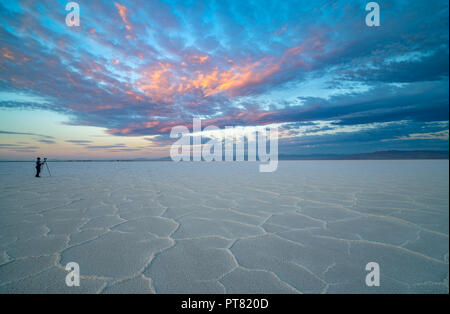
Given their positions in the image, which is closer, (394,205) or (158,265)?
(158,265)

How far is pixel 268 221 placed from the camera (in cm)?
275

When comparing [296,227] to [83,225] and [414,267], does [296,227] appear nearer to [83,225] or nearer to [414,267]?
[414,267]

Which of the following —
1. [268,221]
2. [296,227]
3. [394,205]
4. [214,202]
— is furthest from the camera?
[214,202]

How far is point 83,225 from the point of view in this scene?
257 cm

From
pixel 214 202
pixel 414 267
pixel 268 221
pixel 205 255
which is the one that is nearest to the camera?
pixel 414 267

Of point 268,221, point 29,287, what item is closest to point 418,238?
A: point 268,221

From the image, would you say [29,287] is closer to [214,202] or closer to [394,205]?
[214,202]
